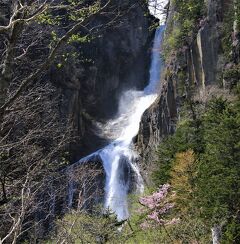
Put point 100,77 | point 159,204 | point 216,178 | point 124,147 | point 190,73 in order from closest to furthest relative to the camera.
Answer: point 216,178 < point 159,204 < point 190,73 < point 124,147 < point 100,77

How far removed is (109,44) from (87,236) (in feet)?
118

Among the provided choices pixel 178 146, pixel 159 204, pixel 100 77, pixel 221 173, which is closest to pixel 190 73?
pixel 178 146

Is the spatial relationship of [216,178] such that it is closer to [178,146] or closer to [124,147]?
→ [178,146]

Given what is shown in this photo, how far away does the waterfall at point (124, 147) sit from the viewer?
37069mm

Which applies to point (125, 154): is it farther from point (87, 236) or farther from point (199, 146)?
point (87, 236)

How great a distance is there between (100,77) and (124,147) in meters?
Answer: 11.7

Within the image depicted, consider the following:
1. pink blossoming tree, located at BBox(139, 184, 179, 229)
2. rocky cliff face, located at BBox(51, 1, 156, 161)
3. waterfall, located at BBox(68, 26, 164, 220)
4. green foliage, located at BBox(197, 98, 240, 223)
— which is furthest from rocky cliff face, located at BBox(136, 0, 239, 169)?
green foliage, located at BBox(197, 98, 240, 223)

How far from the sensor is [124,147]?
137ft

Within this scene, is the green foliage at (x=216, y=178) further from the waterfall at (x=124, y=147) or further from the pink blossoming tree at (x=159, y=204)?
the waterfall at (x=124, y=147)

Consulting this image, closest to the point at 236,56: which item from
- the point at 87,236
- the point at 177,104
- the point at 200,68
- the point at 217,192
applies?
the point at 200,68

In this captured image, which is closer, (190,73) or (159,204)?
(159,204)

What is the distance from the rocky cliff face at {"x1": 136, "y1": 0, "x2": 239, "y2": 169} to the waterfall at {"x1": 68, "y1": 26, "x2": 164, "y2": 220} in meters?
1.96

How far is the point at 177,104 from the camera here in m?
37.1

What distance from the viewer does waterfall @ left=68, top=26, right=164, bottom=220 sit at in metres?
37.1
